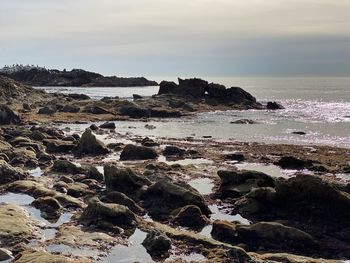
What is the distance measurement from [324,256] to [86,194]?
18068mm

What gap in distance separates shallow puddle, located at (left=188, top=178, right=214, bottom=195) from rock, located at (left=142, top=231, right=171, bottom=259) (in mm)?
12899

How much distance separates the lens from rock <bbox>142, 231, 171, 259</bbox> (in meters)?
24.0

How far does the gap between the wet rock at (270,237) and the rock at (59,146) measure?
34.9m

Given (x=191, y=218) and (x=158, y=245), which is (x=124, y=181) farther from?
(x=158, y=245)

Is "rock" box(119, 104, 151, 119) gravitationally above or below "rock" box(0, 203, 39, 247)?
above

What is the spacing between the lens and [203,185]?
132 feet

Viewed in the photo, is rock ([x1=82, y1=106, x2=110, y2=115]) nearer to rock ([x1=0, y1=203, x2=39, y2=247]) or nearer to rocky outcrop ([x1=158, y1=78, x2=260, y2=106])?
rocky outcrop ([x1=158, y1=78, x2=260, y2=106])

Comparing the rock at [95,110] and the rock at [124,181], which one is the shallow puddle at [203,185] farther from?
the rock at [95,110]

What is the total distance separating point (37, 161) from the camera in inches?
1861

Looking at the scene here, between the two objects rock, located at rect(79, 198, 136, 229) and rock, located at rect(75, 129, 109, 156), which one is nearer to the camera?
rock, located at rect(79, 198, 136, 229)

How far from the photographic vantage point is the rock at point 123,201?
3142cm

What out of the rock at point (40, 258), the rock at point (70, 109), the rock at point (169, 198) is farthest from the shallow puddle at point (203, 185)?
the rock at point (70, 109)

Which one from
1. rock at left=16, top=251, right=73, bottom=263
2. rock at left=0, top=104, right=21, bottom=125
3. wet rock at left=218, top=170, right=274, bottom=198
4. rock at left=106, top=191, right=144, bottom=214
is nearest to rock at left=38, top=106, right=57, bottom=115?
rock at left=0, top=104, right=21, bottom=125

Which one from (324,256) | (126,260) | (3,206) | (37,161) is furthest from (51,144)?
(324,256)
